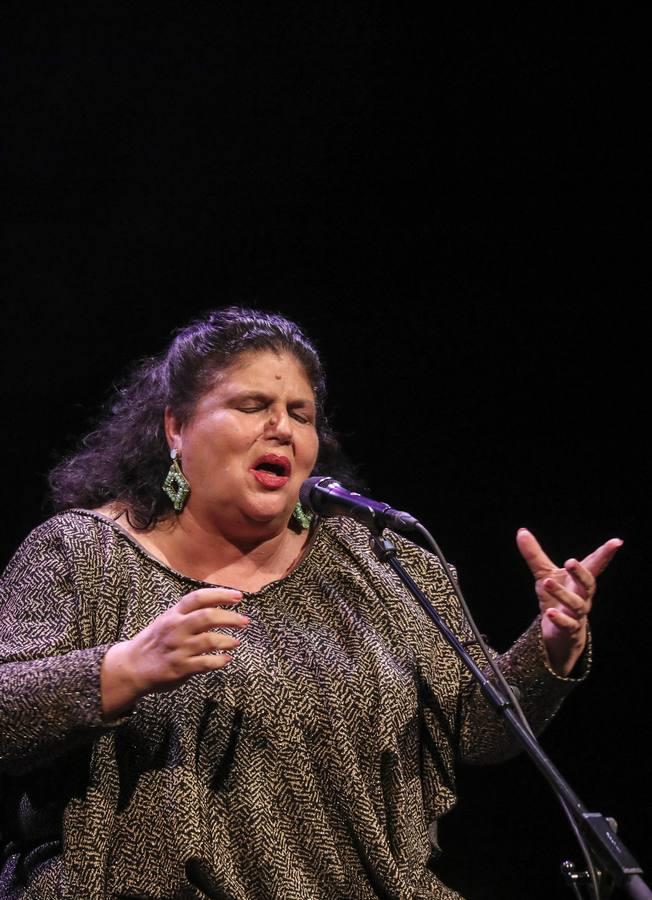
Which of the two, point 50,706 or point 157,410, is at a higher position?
point 157,410

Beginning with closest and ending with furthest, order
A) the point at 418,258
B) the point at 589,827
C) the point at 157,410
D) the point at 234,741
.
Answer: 1. the point at 589,827
2. the point at 234,741
3. the point at 157,410
4. the point at 418,258

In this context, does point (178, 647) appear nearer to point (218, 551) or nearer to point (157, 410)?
point (218, 551)

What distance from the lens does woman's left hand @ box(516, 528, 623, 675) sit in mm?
1789

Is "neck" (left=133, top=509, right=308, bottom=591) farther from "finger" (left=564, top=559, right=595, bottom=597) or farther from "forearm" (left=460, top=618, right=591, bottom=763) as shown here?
"finger" (left=564, top=559, right=595, bottom=597)

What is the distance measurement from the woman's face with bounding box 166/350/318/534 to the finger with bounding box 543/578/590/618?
2.14 ft

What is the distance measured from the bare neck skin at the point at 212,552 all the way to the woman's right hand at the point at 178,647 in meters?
0.50

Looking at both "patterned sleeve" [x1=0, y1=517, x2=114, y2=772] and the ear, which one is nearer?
"patterned sleeve" [x1=0, y1=517, x2=114, y2=772]

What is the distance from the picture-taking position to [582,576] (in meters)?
1.77

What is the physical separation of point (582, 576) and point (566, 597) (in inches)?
2.0

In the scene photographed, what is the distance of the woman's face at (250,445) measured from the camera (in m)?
2.16

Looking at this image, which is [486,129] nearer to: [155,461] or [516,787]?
[155,461]

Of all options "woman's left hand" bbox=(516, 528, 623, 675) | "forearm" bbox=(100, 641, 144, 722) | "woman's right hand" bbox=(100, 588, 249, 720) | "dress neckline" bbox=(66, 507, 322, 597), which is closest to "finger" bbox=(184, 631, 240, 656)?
"woman's right hand" bbox=(100, 588, 249, 720)

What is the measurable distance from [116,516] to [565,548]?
5.12 feet

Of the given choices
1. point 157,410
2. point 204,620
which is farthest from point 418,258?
point 204,620
